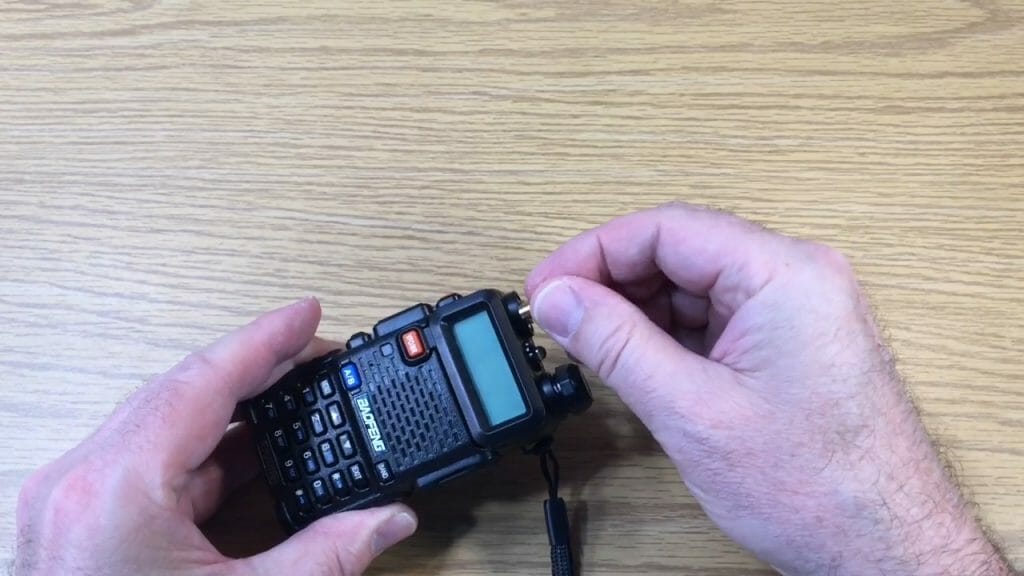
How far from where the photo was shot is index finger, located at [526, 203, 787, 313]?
62 centimetres

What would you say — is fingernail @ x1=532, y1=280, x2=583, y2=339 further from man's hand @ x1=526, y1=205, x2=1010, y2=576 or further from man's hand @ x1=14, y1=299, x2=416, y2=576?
man's hand @ x1=14, y1=299, x2=416, y2=576

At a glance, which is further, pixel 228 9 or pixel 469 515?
pixel 228 9

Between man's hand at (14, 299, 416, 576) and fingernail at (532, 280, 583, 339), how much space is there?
0.55ft

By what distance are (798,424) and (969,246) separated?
0.92ft

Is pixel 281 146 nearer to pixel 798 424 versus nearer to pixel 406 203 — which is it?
pixel 406 203

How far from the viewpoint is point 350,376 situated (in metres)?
0.65

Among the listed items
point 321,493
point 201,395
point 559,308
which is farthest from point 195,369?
point 559,308

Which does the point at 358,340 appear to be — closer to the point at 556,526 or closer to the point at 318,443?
the point at 318,443

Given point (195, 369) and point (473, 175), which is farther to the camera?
point (473, 175)

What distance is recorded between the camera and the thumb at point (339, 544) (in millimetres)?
599

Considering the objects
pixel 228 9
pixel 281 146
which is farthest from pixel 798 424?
pixel 228 9

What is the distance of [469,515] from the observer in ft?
2.35

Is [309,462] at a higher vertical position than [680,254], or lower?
lower

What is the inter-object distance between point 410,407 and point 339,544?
103 mm
